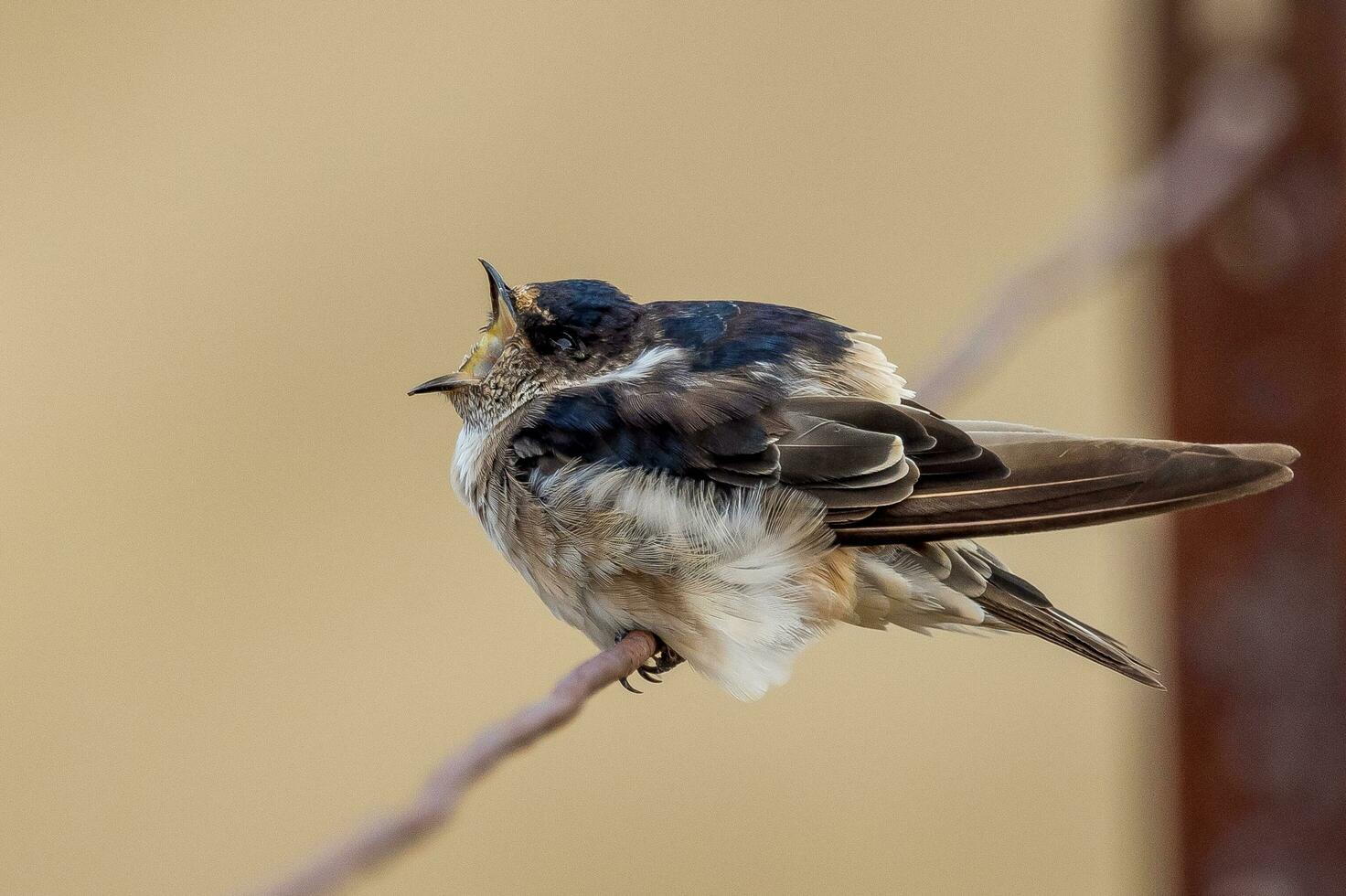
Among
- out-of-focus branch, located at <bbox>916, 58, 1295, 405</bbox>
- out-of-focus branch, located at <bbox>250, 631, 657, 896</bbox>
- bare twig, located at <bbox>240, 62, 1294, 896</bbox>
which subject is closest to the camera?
out-of-focus branch, located at <bbox>250, 631, 657, 896</bbox>

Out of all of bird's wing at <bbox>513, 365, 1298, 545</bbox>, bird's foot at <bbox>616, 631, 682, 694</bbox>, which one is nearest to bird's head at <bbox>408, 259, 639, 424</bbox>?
bird's wing at <bbox>513, 365, 1298, 545</bbox>

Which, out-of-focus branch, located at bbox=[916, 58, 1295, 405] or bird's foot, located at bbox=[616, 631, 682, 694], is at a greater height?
out-of-focus branch, located at bbox=[916, 58, 1295, 405]

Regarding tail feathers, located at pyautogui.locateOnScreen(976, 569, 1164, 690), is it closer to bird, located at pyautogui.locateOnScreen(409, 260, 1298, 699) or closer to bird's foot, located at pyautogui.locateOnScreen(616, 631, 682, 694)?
bird, located at pyautogui.locateOnScreen(409, 260, 1298, 699)

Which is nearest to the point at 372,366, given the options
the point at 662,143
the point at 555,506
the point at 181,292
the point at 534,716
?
the point at 181,292

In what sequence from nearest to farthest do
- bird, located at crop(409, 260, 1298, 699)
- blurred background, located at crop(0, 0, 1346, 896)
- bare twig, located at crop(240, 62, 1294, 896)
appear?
bird, located at crop(409, 260, 1298, 699) → bare twig, located at crop(240, 62, 1294, 896) → blurred background, located at crop(0, 0, 1346, 896)

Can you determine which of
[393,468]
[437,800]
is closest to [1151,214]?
[437,800]

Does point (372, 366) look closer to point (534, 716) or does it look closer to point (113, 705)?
point (113, 705)

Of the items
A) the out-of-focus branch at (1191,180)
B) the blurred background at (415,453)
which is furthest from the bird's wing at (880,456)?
the blurred background at (415,453)

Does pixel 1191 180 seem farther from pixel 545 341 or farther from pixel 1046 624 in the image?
pixel 545 341
